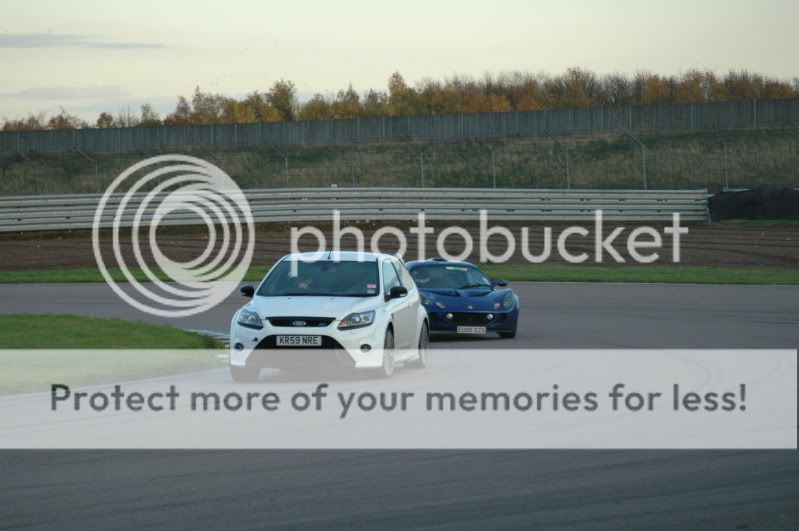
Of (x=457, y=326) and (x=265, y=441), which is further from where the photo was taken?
(x=457, y=326)

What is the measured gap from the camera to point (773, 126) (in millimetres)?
56062

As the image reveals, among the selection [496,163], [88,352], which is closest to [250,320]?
[88,352]

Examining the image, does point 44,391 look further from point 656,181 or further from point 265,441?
point 656,181

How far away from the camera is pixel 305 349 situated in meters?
14.6

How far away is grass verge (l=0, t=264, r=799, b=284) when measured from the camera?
107 ft

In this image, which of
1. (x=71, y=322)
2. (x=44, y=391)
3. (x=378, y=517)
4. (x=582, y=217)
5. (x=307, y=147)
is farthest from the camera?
(x=307, y=147)

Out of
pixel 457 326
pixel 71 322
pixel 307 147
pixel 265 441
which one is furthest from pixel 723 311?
pixel 307 147

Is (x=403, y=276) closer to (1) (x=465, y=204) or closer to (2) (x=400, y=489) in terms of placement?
(2) (x=400, y=489)

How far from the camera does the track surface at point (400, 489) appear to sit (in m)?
7.40

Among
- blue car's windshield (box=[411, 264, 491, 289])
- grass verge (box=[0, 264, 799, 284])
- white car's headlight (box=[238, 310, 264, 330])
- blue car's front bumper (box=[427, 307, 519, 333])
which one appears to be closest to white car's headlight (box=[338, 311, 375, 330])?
white car's headlight (box=[238, 310, 264, 330])

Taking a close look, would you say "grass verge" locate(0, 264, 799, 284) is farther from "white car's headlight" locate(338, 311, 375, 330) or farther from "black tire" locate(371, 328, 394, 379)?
"white car's headlight" locate(338, 311, 375, 330)

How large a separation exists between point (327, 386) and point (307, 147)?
147ft

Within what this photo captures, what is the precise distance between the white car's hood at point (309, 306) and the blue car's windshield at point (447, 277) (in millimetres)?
5984

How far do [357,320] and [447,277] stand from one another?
6.83 m
